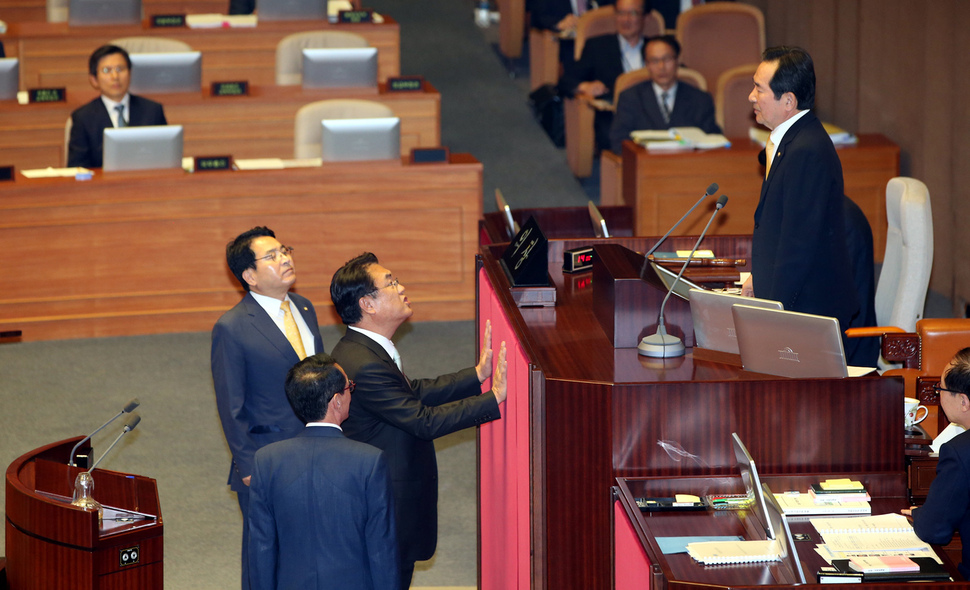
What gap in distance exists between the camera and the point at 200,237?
20.4ft

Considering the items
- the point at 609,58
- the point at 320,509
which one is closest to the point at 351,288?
the point at 320,509

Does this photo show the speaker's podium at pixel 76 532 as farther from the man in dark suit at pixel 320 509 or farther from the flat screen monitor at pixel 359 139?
the flat screen monitor at pixel 359 139

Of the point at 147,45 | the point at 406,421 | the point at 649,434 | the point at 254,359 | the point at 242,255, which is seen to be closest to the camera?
the point at 649,434

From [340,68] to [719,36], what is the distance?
9.17 ft

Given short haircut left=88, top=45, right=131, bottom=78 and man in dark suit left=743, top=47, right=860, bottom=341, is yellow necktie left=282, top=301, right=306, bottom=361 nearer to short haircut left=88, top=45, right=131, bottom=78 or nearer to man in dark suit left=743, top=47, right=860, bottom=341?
man in dark suit left=743, top=47, right=860, bottom=341

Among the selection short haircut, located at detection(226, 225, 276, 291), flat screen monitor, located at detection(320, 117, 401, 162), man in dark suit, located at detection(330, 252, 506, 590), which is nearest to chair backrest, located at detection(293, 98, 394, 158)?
flat screen monitor, located at detection(320, 117, 401, 162)

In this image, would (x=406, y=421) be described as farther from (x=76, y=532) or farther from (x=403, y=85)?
(x=403, y=85)

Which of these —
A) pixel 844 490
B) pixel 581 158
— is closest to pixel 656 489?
pixel 844 490

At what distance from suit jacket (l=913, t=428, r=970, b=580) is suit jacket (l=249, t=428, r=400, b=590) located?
1191 mm

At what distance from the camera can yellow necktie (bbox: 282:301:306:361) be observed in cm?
354

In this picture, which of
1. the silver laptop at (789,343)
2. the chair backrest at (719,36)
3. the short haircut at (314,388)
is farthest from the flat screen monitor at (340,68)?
the silver laptop at (789,343)

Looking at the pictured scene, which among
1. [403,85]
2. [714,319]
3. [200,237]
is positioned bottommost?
[200,237]

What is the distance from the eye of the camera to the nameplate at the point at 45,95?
6.99 m

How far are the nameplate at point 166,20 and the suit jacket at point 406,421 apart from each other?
5592 millimetres
